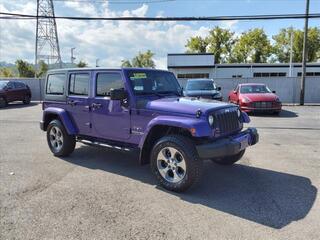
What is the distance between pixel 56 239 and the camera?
12.0 feet

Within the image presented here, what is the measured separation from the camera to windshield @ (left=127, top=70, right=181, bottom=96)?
5.97 m

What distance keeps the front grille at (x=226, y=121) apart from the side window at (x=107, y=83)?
1872 millimetres

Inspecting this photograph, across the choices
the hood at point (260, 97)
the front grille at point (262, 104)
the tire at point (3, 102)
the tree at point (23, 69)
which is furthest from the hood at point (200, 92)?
the tree at point (23, 69)

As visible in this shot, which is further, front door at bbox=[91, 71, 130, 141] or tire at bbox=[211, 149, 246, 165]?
tire at bbox=[211, 149, 246, 165]

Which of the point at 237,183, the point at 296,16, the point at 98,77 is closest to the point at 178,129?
the point at 237,183

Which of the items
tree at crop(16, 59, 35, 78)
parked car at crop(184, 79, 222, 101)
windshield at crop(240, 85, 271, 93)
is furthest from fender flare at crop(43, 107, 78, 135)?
tree at crop(16, 59, 35, 78)

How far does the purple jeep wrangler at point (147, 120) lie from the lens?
496cm

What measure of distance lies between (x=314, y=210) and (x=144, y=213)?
230cm

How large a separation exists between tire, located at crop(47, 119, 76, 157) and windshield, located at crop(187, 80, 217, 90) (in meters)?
10.4

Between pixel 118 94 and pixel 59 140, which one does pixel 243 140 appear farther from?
pixel 59 140

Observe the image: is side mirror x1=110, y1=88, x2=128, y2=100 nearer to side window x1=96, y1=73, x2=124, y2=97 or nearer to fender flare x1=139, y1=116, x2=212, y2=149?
side window x1=96, y1=73, x2=124, y2=97

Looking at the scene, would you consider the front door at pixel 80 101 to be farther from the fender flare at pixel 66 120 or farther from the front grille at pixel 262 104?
the front grille at pixel 262 104

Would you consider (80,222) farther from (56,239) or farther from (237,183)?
(237,183)

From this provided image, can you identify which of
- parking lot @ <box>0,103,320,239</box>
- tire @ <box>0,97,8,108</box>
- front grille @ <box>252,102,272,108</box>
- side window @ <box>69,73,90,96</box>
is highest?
side window @ <box>69,73,90,96</box>
